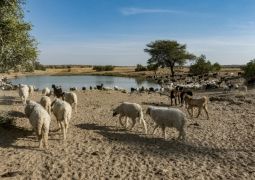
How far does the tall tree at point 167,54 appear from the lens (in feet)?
266

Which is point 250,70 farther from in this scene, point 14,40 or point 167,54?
point 14,40

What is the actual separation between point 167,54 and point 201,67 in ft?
25.8

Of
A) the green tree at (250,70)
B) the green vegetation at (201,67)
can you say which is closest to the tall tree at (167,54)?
the green vegetation at (201,67)

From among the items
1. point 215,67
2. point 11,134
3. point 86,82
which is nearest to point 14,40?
point 11,134

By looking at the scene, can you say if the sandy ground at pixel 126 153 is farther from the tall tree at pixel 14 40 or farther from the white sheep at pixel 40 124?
the tall tree at pixel 14 40

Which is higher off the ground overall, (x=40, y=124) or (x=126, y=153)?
(x=40, y=124)

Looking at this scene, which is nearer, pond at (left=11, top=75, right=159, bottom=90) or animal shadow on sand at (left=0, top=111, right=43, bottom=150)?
animal shadow on sand at (left=0, top=111, right=43, bottom=150)

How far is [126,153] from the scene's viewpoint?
46.3 ft

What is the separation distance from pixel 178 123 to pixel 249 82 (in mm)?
35251

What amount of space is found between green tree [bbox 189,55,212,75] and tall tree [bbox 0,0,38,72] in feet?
212

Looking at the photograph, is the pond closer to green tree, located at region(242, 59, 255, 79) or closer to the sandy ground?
green tree, located at region(242, 59, 255, 79)

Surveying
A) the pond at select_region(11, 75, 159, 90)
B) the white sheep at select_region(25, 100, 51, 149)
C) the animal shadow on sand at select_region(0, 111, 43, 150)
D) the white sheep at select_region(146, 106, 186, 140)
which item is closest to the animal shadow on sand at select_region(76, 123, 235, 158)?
the white sheep at select_region(146, 106, 186, 140)

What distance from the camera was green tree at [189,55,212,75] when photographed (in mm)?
79875

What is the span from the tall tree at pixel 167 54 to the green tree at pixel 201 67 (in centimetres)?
280
